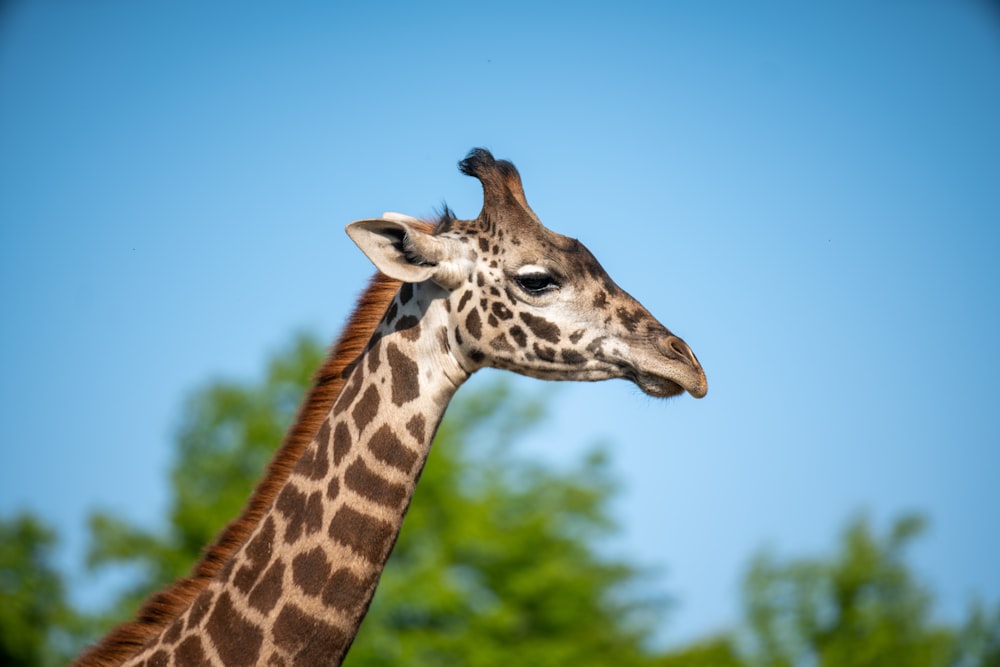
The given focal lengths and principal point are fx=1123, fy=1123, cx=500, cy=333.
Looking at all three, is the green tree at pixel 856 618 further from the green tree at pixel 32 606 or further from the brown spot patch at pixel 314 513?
the brown spot patch at pixel 314 513

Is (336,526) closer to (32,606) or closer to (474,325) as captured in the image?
(474,325)

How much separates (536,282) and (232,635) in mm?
2226

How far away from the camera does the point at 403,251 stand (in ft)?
18.5

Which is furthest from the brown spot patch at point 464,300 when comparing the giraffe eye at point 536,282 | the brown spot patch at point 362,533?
the brown spot patch at point 362,533

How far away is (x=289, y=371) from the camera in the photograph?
32438 mm

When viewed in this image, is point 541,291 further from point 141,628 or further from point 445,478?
point 445,478

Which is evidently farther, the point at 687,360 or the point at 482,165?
the point at 482,165

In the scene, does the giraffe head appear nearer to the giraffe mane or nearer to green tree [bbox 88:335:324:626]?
the giraffe mane

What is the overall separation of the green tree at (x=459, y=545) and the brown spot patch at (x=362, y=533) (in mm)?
20976

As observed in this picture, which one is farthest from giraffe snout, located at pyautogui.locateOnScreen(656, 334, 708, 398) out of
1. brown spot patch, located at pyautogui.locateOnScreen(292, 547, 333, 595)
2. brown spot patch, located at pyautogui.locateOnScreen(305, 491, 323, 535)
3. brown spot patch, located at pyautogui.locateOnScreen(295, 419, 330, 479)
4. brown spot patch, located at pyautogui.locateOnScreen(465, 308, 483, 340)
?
brown spot patch, located at pyautogui.locateOnScreen(292, 547, 333, 595)

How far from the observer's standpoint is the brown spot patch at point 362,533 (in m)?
5.11

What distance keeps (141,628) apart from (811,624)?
29.4 metres

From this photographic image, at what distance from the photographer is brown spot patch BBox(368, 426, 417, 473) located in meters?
5.28

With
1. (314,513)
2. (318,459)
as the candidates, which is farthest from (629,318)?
(314,513)
